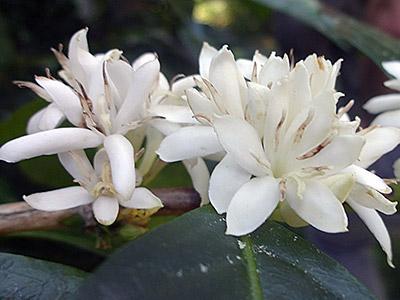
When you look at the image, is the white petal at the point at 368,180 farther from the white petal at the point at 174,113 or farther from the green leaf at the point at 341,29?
the green leaf at the point at 341,29

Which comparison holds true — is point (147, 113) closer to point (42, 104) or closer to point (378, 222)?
point (378, 222)

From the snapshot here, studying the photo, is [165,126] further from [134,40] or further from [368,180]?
[134,40]

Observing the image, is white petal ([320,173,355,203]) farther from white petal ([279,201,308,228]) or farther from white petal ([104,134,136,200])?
white petal ([104,134,136,200])

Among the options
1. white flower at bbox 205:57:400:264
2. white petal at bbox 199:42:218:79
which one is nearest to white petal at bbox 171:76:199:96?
white petal at bbox 199:42:218:79

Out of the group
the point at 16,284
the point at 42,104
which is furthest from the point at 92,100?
the point at 42,104

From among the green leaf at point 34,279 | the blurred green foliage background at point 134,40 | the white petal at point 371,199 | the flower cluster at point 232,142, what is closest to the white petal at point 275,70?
the flower cluster at point 232,142

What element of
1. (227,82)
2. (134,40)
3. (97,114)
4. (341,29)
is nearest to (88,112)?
(97,114)

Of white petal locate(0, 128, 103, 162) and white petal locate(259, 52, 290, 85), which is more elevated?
white petal locate(259, 52, 290, 85)
